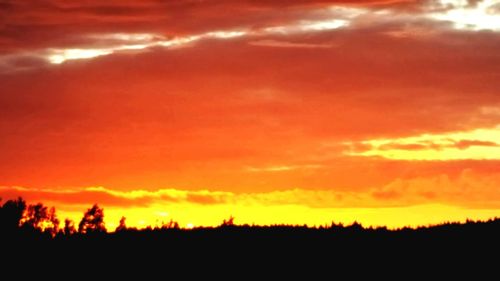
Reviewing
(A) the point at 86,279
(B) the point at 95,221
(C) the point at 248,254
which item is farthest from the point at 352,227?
(B) the point at 95,221

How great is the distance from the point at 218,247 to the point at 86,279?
347 cm

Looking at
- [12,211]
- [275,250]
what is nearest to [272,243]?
[275,250]

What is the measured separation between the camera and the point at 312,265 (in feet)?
74.0

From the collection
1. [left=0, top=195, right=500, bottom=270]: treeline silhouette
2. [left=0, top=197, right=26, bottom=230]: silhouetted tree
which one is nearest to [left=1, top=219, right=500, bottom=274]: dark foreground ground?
[left=0, top=195, right=500, bottom=270]: treeline silhouette

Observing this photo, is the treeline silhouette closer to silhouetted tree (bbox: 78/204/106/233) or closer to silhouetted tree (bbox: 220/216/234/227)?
silhouetted tree (bbox: 220/216/234/227)

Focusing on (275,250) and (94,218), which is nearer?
(275,250)

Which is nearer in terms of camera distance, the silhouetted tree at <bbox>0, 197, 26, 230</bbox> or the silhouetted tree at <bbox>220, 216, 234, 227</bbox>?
the silhouetted tree at <bbox>220, 216, 234, 227</bbox>

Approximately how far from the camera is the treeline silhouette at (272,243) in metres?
22.6

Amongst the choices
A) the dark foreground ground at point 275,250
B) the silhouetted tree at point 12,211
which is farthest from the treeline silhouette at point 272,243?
the silhouetted tree at point 12,211

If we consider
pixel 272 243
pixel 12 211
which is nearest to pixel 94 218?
pixel 12 211

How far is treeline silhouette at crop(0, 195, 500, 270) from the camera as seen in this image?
888 inches

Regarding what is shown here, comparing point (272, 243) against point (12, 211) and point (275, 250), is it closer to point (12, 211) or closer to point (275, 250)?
point (275, 250)

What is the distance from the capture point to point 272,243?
23.4 meters

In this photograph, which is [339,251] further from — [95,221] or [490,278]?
[95,221]
